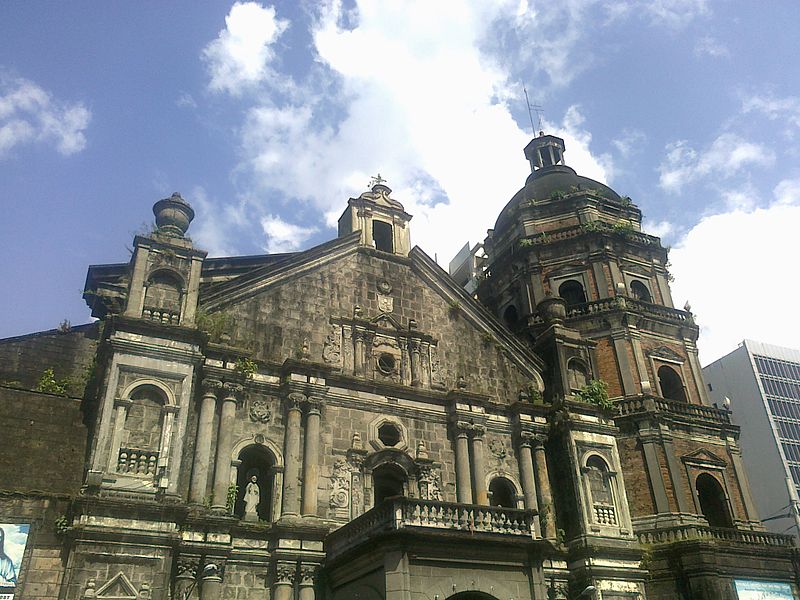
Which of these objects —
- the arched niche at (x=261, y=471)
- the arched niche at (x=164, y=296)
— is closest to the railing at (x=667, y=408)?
the arched niche at (x=261, y=471)

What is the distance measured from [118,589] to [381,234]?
13821 mm

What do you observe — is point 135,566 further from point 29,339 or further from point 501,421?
point 501,421

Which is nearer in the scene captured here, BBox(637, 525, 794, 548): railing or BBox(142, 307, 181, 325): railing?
BBox(142, 307, 181, 325): railing

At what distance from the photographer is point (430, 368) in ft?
72.3

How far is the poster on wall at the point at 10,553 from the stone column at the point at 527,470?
12.8 meters

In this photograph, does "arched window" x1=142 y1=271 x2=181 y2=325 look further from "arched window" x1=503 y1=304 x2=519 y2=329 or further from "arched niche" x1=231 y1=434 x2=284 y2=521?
"arched window" x1=503 y1=304 x2=519 y2=329

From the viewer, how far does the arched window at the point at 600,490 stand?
21062 mm

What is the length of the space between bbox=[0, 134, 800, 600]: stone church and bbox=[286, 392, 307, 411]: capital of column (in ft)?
0.36

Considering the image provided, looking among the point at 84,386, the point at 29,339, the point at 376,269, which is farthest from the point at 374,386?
the point at 29,339

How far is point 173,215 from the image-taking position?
64.9ft

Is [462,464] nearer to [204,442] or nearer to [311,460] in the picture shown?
[311,460]

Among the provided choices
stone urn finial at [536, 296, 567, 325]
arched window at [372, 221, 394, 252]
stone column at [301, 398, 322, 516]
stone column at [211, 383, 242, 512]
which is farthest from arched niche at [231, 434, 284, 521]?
stone urn finial at [536, 296, 567, 325]

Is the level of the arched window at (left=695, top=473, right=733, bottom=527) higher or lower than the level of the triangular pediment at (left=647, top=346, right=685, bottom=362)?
lower

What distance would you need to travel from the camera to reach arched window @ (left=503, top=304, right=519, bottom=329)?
102 feet
